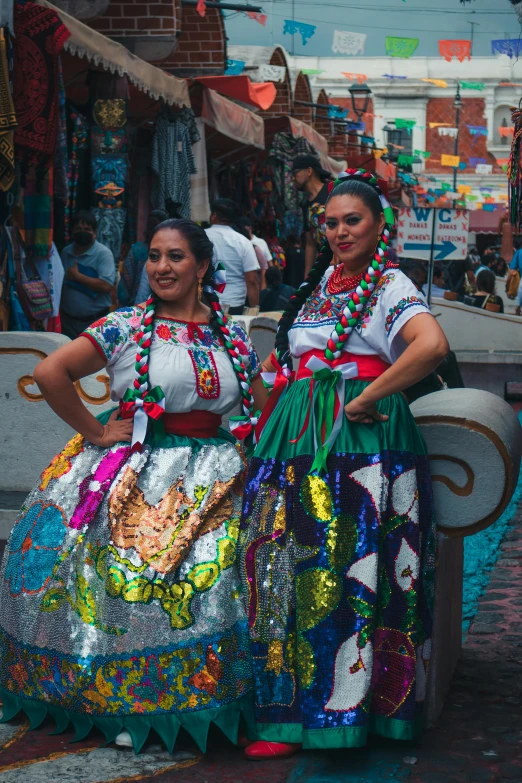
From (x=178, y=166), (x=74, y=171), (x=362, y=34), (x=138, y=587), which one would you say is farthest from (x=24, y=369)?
(x=362, y=34)

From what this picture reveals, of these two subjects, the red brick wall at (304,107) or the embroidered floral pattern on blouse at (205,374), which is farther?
the red brick wall at (304,107)

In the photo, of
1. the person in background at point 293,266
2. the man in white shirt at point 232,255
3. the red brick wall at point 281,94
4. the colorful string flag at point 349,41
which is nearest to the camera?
the man in white shirt at point 232,255

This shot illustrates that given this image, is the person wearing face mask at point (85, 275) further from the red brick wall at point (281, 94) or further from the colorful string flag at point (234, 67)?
the red brick wall at point (281, 94)

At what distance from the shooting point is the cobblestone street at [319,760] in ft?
10.6

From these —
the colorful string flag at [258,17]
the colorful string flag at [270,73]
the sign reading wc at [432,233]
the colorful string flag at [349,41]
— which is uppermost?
the colorful string flag at [349,41]

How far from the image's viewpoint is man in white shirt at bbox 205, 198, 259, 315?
28.9 ft

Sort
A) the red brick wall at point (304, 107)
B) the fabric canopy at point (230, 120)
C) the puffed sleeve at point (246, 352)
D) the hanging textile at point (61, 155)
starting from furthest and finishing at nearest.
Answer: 1. the red brick wall at point (304, 107)
2. the fabric canopy at point (230, 120)
3. the hanging textile at point (61, 155)
4. the puffed sleeve at point (246, 352)

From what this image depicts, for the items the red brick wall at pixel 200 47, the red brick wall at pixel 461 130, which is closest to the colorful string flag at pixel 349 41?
the red brick wall at pixel 200 47

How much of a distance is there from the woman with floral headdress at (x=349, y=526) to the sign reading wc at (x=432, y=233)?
27.3ft

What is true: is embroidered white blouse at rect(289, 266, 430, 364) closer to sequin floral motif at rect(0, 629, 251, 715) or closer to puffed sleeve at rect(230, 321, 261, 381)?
puffed sleeve at rect(230, 321, 261, 381)

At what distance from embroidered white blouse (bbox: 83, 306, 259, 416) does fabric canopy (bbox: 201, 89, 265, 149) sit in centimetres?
720

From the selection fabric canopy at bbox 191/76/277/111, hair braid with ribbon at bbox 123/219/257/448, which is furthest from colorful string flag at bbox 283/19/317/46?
hair braid with ribbon at bbox 123/219/257/448

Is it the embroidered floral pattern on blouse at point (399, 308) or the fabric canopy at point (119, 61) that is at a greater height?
the fabric canopy at point (119, 61)

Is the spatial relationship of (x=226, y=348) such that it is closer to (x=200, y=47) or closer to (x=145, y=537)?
(x=145, y=537)
